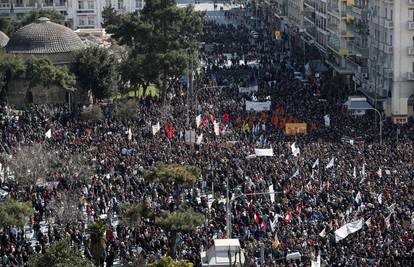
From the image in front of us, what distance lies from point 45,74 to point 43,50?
275 inches

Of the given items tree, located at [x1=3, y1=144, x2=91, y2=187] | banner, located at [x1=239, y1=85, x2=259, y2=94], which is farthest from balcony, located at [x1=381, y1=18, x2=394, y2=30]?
tree, located at [x1=3, y1=144, x2=91, y2=187]

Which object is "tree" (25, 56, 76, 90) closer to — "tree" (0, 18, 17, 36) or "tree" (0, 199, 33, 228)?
"tree" (0, 18, 17, 36)

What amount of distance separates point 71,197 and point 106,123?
21077 millimetres

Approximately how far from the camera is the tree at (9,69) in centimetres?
8400

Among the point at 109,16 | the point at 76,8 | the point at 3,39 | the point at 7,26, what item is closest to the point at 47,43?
the point at 3,39

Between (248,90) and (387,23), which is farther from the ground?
(387,23)

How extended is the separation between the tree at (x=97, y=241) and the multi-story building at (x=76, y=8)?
71844 millimetres

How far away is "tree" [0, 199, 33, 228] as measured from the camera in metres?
48.2

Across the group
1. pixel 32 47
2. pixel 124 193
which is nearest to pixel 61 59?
pixel 32 47

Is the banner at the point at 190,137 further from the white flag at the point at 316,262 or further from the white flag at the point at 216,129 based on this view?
the white flag at the point at 316,262

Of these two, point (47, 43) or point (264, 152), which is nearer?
point (264, 152)

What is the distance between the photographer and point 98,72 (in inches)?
3339

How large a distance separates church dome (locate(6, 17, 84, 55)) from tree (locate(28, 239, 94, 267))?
50882 mm

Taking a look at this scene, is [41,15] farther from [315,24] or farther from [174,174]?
[174,174]
